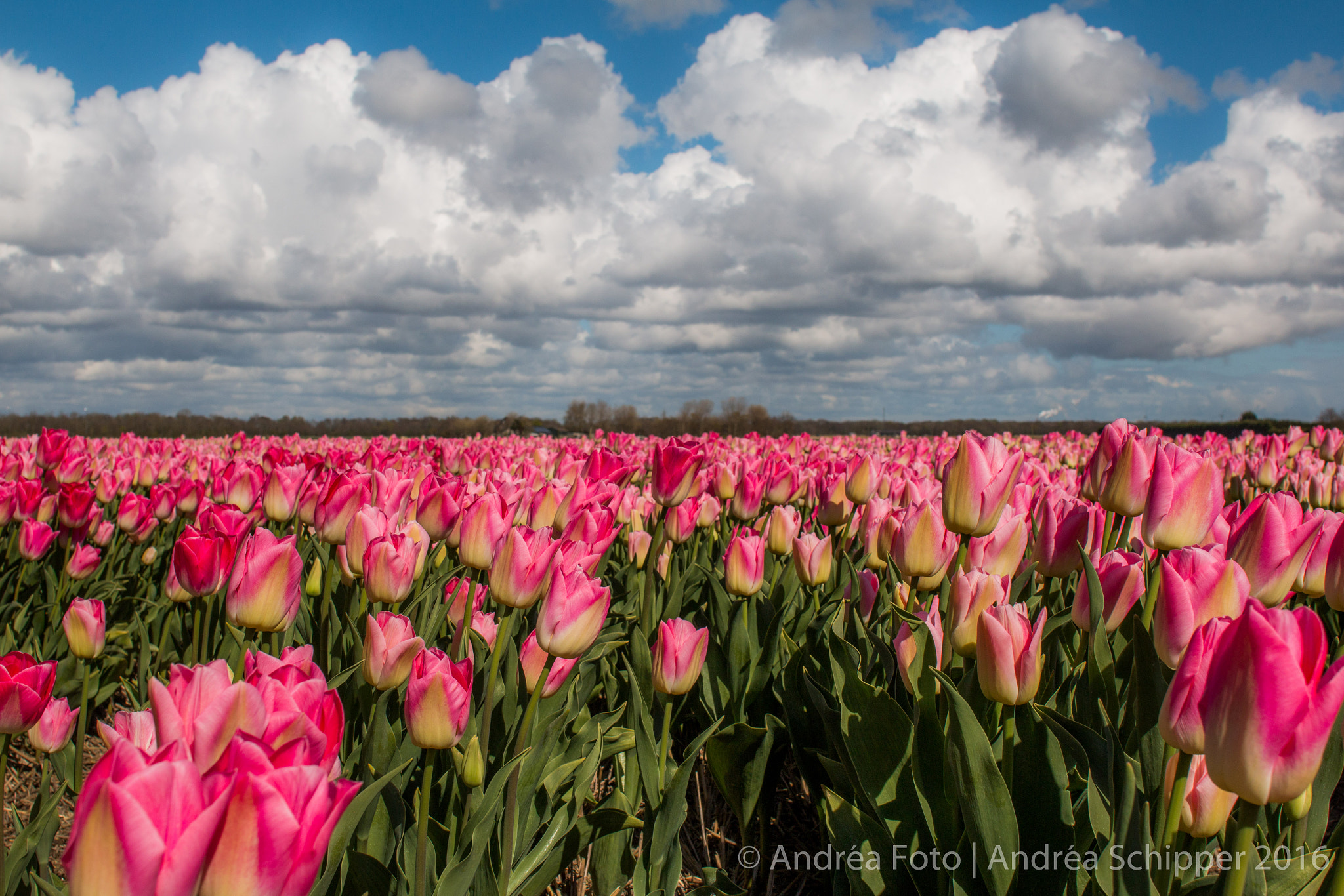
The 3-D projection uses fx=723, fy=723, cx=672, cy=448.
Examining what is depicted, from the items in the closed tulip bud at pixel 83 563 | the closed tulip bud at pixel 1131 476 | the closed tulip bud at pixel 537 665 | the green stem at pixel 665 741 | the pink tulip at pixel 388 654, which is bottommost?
the green stem at pixel 665 741

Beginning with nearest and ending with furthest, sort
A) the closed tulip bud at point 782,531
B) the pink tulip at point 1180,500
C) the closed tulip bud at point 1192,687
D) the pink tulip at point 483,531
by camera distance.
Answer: the closed tulip bud at point 1192,687 → the pink tulip at point 1180,500 → the pink tulip at point 483,531 → the closed tulip bud at point 782,531

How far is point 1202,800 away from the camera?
150 cm

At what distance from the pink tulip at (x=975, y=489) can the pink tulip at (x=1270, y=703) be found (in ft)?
3.42

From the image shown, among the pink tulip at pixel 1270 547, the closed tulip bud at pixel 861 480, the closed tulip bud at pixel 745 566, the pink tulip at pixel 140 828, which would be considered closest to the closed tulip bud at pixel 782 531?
the closed tulip bud at pixel 861 480

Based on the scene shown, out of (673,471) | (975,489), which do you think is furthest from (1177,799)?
(673,471)

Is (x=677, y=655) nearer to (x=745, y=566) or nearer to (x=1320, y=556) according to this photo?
(x=745, y=566)

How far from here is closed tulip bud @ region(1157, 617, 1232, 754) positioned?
3.75 feet

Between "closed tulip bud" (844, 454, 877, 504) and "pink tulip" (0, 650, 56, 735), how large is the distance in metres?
3.17

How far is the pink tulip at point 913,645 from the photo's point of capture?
1.99m

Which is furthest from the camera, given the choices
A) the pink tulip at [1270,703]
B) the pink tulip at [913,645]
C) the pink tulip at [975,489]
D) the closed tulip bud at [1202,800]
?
the pink tulip at [975,489]

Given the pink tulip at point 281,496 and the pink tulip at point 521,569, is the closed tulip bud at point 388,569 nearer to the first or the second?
the pink tulip at point 521,569

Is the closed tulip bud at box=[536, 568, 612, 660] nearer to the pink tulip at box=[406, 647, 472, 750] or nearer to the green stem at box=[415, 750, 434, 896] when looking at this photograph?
the pink tulip at box=[406, 647, 472, 750]

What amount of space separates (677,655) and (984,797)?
918mm

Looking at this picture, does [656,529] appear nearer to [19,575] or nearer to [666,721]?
[666,721]
